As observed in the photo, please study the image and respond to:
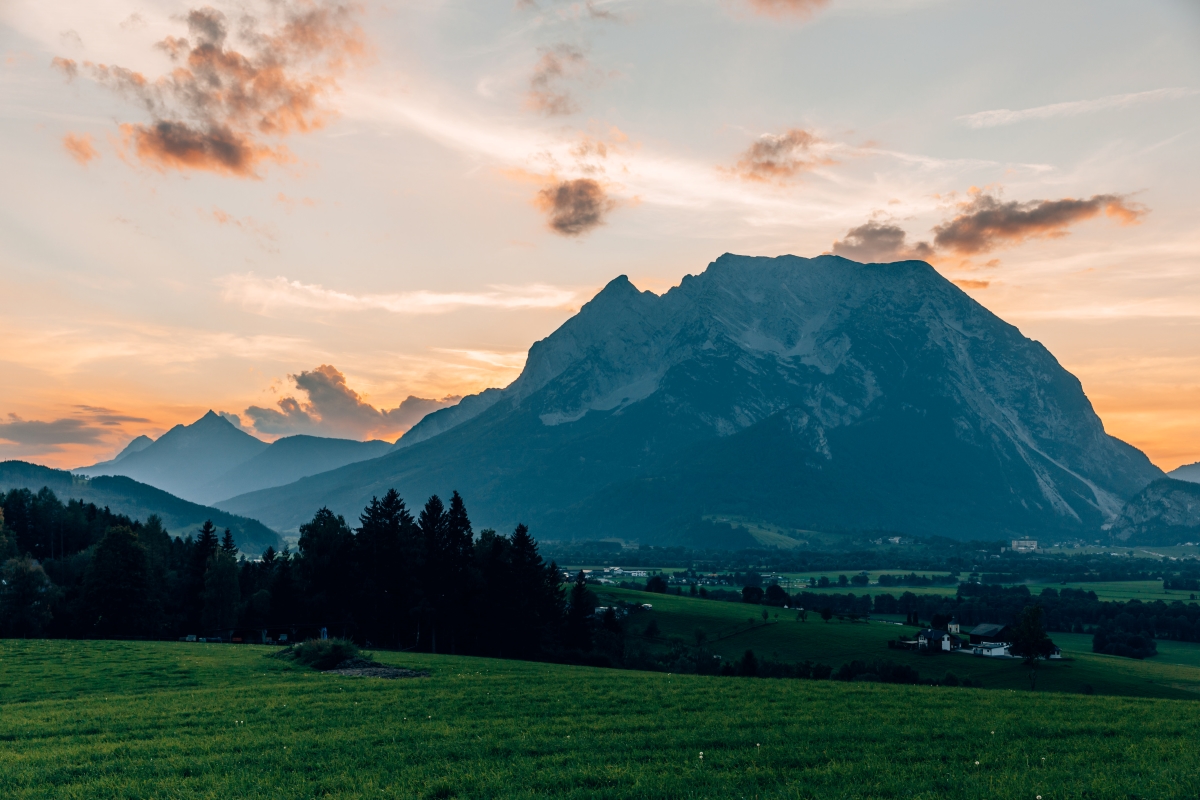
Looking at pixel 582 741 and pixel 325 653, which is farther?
pixel 325 653

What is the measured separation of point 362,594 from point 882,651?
304 ft

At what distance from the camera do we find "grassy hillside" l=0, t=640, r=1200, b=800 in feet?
58.1

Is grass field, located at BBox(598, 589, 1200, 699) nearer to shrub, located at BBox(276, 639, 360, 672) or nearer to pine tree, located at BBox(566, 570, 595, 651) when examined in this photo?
pine tree, located at BBox(566, 570, 595, 651)

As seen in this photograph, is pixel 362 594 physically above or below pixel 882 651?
above

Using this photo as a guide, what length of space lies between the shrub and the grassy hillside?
7.73 metres

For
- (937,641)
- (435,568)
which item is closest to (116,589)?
(435,568)

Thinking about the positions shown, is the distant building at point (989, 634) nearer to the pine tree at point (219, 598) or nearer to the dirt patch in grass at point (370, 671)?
the pine tree at point (219, 598)

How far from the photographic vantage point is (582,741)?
22297mm

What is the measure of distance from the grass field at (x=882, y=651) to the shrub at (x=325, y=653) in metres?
83.8

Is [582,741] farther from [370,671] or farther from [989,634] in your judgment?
[989,634]

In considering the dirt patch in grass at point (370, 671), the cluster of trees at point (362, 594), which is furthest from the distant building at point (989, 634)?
the dirt patch in grass at point (370, 671)

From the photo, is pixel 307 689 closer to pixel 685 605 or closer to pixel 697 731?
pixel 697 731

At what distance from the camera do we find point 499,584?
8544cm

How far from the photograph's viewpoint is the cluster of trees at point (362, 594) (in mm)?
82125
